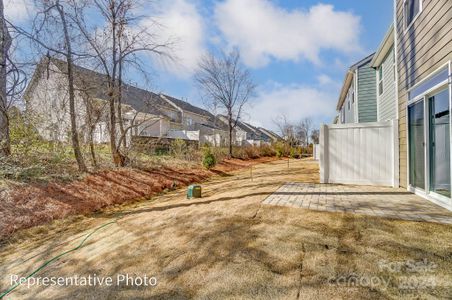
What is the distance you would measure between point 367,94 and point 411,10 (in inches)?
222

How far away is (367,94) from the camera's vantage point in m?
10.5

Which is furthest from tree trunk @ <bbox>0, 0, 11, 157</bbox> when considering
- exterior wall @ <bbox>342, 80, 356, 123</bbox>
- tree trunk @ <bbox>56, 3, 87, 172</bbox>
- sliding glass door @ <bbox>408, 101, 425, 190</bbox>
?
exterior wall @ <bbox>342, 80, 356, 123</bbox>

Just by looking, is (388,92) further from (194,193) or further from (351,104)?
(194,193)

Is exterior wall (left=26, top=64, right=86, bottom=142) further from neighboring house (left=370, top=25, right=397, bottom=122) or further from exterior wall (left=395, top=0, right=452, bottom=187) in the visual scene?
neighboring house (left=370, top=25, right=397, bottom=122)

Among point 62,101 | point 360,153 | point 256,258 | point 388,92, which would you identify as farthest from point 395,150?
point 62,101

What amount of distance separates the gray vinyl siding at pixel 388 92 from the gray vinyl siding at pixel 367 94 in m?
1.07

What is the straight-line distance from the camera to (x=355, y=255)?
2543 mm

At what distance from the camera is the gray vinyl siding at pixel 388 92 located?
A: 7426 mm

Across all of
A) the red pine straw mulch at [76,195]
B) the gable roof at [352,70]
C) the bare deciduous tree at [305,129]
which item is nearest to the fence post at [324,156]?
the red pine straw mulch at [76,195]

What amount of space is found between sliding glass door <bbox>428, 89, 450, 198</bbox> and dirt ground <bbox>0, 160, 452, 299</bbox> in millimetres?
1447

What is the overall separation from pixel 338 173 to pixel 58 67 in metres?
9.08

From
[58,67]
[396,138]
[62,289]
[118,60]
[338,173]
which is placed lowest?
[62,289]

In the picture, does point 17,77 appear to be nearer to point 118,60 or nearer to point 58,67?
point 58,67

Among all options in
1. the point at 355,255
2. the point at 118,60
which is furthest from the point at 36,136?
the point at 355,255
